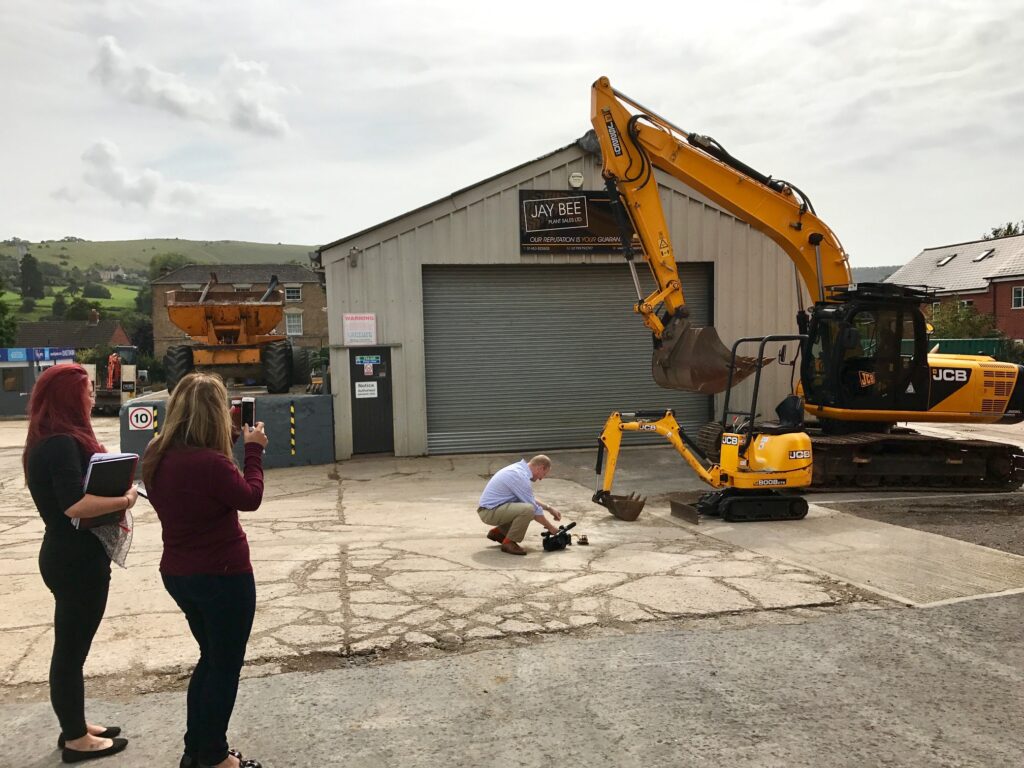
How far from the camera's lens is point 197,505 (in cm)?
332

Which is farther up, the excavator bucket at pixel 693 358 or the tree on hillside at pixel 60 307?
the tree on hillside at pixel 60 307

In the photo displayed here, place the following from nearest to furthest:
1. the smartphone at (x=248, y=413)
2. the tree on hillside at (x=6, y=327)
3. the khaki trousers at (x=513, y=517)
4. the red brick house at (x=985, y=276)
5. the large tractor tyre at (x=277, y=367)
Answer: the smartphone at (x=248, y=413) → the khaki trousers at (x=513, y=517) → the large tractor tyre at (x=277, y=367) → the red brick house at (x=985, y=276) → the tree on hillside at (x=6, y=327)

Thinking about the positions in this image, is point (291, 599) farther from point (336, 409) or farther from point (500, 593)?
point (336, 409)

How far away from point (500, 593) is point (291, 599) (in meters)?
1.61

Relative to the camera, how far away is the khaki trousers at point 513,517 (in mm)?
7359

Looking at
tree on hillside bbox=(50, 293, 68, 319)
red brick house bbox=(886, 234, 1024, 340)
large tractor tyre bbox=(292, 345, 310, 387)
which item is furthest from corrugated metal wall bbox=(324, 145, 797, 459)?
tree on hillside bbox=(50, 293, 68, 319)

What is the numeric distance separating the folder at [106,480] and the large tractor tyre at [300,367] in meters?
14.5

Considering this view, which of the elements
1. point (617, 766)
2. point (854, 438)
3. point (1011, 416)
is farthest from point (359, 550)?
point (1011, 416)

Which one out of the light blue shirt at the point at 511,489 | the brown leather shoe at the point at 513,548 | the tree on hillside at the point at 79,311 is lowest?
the brown leather shoe at the point at 513,548

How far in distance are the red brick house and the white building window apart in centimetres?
3903

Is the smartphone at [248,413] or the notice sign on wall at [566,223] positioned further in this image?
the notice sign on wall at [566,223]

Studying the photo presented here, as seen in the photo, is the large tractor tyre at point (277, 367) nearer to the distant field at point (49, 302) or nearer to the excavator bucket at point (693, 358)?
the excavator bucket at point (693, 358)

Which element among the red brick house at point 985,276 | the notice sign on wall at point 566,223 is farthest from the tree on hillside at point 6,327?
the red brick house at point 985,276

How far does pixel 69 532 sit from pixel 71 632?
49cm
